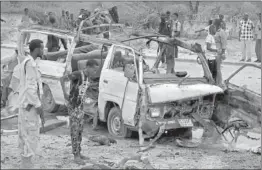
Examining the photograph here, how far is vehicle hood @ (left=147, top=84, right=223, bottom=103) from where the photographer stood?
9625 millimetres

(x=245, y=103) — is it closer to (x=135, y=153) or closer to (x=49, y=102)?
(x=135, y=153)

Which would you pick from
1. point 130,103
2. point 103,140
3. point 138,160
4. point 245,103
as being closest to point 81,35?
point 130,103

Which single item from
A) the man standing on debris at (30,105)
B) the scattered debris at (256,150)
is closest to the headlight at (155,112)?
the scattered debris at (256,150)

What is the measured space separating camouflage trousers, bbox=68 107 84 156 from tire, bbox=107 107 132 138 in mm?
1528

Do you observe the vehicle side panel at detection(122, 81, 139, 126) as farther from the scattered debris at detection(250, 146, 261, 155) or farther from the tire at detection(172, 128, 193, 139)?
the scattered debris at detection(250, 146, 261, 155)

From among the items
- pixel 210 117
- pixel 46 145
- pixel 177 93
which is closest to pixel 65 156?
pixel 46 145

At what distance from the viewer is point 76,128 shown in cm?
880

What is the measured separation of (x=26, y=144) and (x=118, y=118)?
3018 millimetres

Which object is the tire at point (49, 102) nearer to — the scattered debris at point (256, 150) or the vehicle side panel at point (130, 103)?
the vehicle side panel at point (130, 103)

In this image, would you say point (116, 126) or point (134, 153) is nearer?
point (134, 153)

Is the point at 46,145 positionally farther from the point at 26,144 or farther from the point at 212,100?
the point at 212,100

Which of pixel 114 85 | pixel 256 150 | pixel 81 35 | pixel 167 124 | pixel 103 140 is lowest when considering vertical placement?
pixel 256 150

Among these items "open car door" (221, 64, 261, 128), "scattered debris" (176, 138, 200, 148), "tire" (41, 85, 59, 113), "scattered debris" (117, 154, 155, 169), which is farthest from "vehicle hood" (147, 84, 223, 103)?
"tire" (41, 85, 59, 113)

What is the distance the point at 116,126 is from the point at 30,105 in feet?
10.5
